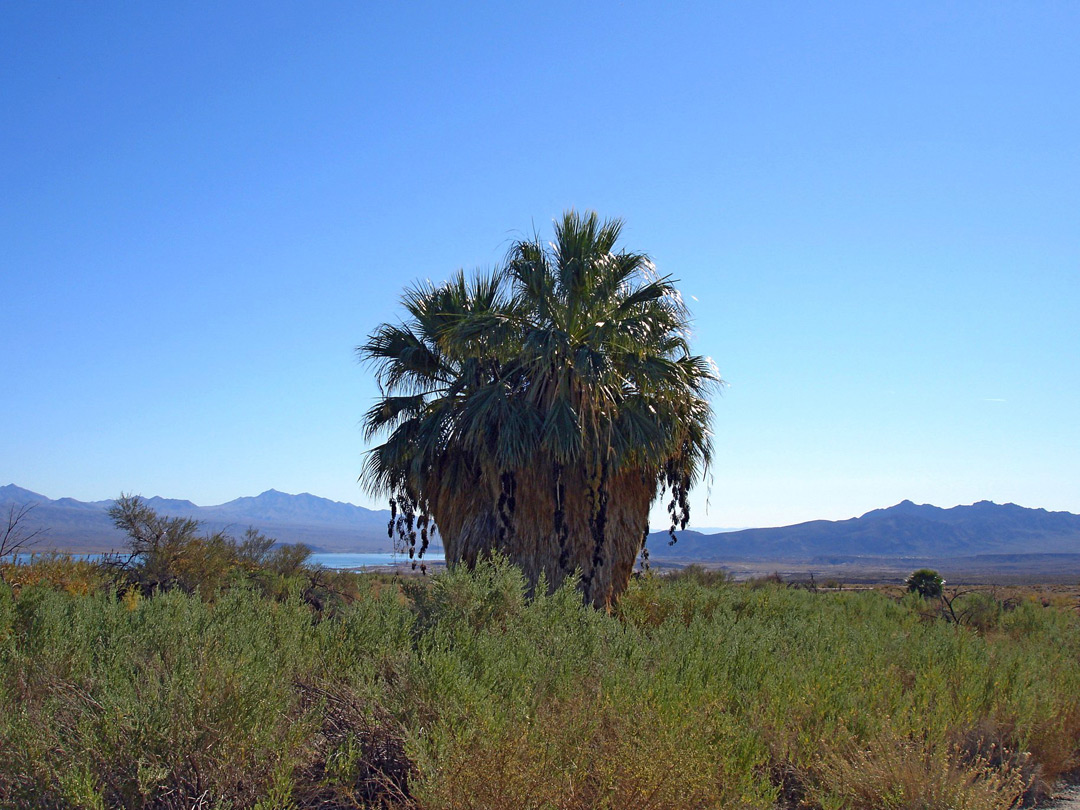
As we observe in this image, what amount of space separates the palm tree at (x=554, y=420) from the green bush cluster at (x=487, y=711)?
12.1 ft

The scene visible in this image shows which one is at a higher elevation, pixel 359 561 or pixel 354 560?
pixel 359 561

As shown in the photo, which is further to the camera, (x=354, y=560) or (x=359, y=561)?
(x=354, y=560)

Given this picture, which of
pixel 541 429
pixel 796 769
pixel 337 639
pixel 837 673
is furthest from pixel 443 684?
pixel 541 429

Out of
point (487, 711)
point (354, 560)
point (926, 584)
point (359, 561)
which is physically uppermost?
point (487, 711)

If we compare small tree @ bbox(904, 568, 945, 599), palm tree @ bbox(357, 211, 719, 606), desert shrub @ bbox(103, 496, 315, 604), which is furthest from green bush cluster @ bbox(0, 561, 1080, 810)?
small tree @ bbox(904, 568, 945, 599)

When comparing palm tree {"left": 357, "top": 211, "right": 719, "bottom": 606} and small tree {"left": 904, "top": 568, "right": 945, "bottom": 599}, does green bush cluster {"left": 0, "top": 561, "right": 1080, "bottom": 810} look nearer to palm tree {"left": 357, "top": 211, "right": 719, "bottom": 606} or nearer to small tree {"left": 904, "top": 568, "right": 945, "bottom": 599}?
palm tree {"left": 357, "top": 211, "right": 719, "bottom": 606}

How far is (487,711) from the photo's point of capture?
4500 millimetres

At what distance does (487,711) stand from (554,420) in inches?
305

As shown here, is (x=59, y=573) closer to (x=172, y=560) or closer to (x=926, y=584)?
(x=172, y=560)

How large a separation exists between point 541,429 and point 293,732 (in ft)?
26.9

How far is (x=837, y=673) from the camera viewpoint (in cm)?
718

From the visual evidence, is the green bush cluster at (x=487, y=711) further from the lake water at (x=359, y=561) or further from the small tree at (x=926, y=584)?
the small tree at (x=926, y=584)

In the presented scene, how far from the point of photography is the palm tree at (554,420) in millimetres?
12328

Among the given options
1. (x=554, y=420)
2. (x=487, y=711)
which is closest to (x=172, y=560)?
(x=554, y=420)
